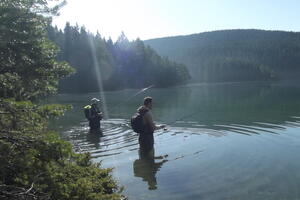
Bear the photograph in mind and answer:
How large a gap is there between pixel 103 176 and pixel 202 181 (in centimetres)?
378

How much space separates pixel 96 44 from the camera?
10256cm

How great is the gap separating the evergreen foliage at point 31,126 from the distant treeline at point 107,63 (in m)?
86.7

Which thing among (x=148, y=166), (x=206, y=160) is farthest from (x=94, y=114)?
(x=206, y=160)

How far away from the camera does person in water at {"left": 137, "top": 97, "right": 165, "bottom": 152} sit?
12.8m

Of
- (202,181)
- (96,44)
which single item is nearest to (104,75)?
(96,44)

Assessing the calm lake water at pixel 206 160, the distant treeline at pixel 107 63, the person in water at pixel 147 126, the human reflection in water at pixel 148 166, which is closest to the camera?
the calm lake water at pixel 206 160

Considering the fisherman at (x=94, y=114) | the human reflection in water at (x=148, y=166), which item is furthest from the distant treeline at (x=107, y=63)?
the human reflection in water at (x=148, y=166)

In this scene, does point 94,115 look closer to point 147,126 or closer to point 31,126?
point 147,126

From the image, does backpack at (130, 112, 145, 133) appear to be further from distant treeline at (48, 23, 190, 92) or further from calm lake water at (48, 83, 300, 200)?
distant treeline at (48, 23, 190, 92)

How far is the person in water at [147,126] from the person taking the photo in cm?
1280

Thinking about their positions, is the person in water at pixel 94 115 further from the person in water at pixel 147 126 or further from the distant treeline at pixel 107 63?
the distant treeline at pixel 107 63

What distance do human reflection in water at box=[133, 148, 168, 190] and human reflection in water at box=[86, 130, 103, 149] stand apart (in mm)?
3407

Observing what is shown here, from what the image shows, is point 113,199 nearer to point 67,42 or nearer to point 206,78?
point 67,42

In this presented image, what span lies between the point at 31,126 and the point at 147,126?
25.5 feet
